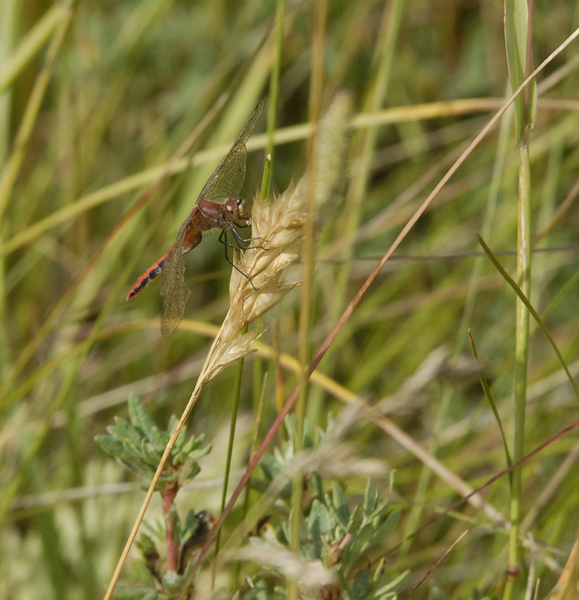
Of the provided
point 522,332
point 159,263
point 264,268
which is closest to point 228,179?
point 159,263

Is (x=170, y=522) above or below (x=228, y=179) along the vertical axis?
below

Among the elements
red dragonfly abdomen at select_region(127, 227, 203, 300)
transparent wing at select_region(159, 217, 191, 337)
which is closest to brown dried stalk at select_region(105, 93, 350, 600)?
transparent wing at select_region(159, 217, 191, 337)

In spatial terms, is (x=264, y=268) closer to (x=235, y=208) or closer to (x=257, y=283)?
(x=257, y=283)

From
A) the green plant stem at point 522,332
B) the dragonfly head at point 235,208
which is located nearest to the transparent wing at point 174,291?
the dragonfly head at point 235,208

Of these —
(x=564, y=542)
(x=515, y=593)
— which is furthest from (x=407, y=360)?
(x=515, y=593)

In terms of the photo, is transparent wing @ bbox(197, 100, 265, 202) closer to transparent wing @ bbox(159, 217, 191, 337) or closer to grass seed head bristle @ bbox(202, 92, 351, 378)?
transparent wing @ bbox(159, 217, 191, 337)

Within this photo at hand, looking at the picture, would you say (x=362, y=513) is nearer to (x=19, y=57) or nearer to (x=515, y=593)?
(x=515, y=593)
